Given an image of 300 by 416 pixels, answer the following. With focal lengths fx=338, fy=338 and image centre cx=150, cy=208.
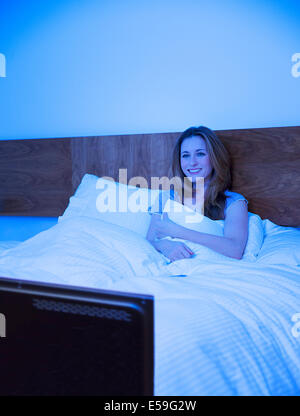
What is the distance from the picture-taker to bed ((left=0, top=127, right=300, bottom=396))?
671 mm

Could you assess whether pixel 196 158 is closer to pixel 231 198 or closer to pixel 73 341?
pixel 231 198

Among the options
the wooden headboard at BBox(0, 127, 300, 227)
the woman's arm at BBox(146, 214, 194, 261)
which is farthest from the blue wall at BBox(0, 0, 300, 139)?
the woman's arm at BBox(146, 214, 194, 261)

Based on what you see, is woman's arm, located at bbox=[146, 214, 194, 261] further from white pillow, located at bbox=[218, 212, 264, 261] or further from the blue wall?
the blue wall

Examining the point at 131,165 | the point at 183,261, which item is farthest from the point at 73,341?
the point at 131,165

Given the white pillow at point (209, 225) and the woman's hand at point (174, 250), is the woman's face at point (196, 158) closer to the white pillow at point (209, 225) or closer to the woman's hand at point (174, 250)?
the white pillow at point (209, 225)

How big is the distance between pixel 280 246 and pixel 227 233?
203 millimetres

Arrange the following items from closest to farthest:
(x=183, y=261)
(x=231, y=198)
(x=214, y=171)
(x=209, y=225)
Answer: (x=183, y=261)
(x=209, y=225)
(x=231, y=198)
(x=214, y=171)

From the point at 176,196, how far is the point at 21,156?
102 centimetres

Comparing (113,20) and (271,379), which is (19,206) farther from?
(271,379)

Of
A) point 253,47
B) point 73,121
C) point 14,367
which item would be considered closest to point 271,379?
point 14,367

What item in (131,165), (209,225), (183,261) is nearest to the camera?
(183,261)

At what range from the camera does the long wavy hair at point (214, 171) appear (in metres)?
1.53

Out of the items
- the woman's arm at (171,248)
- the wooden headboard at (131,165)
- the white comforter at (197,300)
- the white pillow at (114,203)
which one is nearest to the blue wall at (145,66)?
the wooden headboard at (131,165)

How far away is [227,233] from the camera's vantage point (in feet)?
4.43
